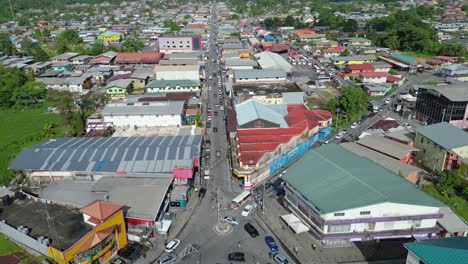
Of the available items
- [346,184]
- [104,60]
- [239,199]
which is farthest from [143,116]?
[104,60]

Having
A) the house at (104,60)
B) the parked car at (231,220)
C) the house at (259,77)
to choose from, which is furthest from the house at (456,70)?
the house at (104,60)

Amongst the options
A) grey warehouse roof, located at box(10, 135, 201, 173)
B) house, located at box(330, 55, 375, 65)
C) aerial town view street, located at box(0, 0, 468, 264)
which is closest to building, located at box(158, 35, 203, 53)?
aerial town view street, located at box(0, 0, 468, 264)

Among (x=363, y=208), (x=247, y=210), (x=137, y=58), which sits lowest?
(x=247, y=210)

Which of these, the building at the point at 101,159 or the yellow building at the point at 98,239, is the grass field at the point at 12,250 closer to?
the yellow building at the point at 98,239

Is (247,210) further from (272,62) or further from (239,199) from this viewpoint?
(272,62)

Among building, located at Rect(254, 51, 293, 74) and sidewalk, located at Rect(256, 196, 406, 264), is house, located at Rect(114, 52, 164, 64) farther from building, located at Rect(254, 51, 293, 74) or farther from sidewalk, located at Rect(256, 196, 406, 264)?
sidewalk, located at Rect(256, 196, 406, 264)

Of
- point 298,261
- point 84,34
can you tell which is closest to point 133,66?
point 84,34
